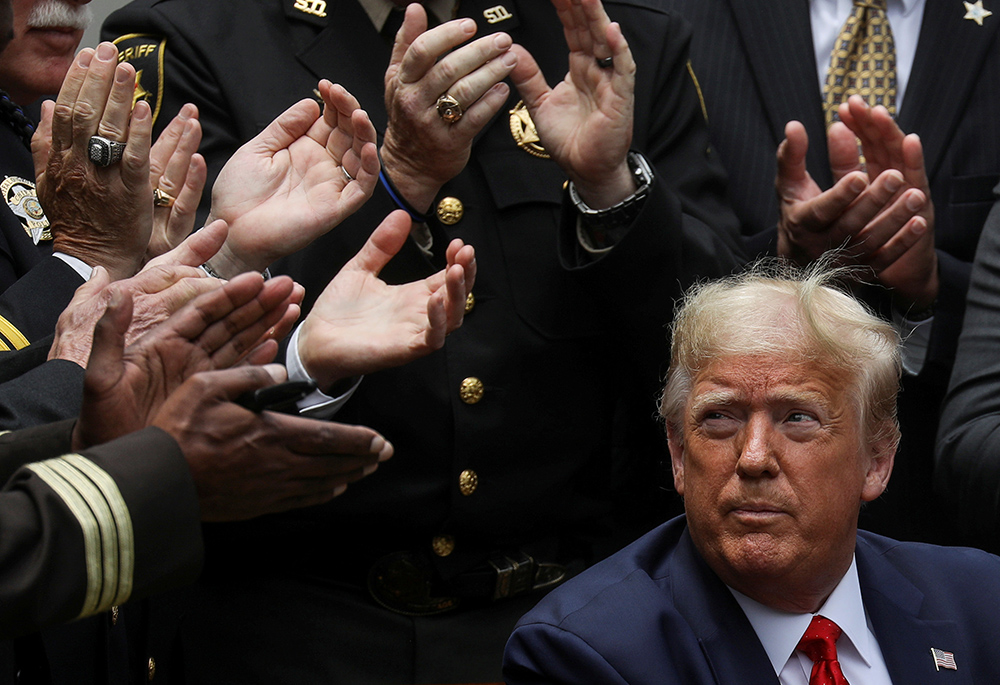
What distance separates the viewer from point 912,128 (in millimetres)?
2854

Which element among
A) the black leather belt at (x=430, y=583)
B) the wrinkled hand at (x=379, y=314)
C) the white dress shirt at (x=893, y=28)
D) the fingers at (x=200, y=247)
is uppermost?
the white dress shirt at (x=893, y=28)

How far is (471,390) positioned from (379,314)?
33cm

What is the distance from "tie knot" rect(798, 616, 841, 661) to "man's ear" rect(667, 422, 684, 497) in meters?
0.30

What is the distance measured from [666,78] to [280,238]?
37.5 inches

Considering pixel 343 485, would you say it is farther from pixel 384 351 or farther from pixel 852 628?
pixel 852 628

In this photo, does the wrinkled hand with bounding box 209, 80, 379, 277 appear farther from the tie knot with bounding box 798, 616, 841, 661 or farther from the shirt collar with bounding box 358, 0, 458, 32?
the tie knot with bounding box 798, 616, 841, 661

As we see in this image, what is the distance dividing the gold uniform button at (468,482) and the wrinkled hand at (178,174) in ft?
2.26

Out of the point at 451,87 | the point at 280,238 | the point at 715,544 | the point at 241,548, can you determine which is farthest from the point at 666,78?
the point at 241,548

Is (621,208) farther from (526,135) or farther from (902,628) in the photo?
(902,628)

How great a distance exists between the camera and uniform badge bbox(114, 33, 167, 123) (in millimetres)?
2438

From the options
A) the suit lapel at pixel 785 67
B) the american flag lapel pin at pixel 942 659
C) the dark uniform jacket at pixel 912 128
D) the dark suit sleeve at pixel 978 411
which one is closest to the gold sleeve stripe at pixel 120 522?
the american flag lapel pin at pixel 942 659

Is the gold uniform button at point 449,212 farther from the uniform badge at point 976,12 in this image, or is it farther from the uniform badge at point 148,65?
the uniform badge at point 976,12

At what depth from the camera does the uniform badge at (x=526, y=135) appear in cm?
258

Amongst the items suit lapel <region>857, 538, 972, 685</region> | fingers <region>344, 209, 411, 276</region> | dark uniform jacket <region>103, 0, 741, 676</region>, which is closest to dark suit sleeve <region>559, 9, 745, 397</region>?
dark uniform jacket <region>103, 0, 741, 676</region>
